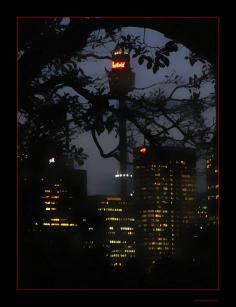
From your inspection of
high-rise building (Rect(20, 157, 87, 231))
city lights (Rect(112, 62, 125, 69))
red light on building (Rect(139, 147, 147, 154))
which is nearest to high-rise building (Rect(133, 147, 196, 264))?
red light on building (Rect(139, 147, 147, 154))

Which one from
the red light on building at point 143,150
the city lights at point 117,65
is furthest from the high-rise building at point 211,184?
the city lights at point 117,65

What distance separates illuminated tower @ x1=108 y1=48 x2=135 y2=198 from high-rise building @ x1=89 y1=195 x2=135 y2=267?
0.19 meters

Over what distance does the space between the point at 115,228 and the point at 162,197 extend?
467 millimetres

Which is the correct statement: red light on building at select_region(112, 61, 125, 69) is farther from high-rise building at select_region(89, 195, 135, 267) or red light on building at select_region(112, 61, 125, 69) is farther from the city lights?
high-rise building at select_region(89, 195, 135, 267)

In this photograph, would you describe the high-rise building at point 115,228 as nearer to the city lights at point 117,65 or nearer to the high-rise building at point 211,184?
the high-rise building at point 211,184

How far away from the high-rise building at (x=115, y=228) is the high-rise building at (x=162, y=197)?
83 millimetres

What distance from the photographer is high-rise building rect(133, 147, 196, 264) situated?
452 cm

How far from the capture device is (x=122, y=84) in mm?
4555

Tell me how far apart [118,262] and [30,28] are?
1915mm

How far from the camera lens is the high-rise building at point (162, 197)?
178 inches

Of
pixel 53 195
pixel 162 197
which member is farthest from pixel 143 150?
pixel 53 195

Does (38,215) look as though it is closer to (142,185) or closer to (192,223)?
(142,185)

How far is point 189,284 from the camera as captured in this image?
411 cm

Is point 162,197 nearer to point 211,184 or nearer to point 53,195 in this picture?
point 211,184
